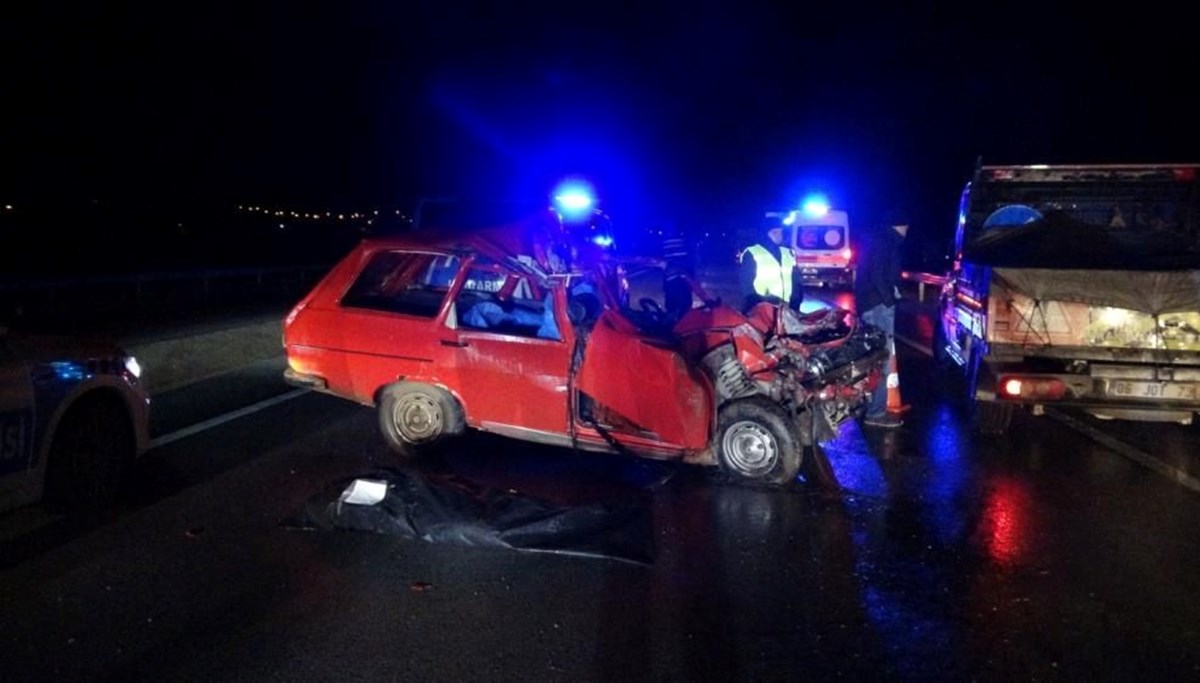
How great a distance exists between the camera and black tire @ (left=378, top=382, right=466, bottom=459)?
687cm

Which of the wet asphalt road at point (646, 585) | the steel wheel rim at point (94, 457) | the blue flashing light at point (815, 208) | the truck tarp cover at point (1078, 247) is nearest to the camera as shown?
the wet asphalt road at point (646, 585)

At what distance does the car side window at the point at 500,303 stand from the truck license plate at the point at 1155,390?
465cm

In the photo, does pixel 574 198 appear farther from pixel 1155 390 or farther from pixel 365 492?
pixel 365 492

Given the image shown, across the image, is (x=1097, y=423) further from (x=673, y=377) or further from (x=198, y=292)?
(x=198, y=292)

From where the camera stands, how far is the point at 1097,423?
28.7 feet

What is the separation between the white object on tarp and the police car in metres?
1.54

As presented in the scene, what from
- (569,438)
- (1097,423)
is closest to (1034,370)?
(1097,423)

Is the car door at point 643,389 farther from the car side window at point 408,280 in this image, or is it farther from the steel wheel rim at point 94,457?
the steel wheel rim at point 94,457

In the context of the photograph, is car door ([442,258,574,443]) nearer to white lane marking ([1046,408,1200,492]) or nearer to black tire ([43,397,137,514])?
black tire ([43,397,137,514])

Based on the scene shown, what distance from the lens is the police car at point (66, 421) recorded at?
479 cm

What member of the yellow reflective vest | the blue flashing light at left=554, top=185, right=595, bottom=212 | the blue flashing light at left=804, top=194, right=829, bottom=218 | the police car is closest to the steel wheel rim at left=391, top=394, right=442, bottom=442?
the police car

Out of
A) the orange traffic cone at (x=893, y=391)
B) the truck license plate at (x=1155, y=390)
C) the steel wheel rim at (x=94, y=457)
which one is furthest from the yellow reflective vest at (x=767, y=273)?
the steel wheel rim at (x=94, y=457)

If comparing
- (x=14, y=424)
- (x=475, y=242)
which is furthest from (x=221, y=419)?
(x=14, y=424)

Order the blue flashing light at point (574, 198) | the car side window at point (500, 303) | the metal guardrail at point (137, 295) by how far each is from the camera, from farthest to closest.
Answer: the metal guardrail at point (137, 295) < the blue flashing light at point (574, 198) < the car side window at point (500, 303)
